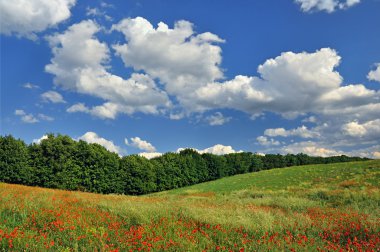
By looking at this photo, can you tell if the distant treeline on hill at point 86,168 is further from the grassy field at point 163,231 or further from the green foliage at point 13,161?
the grassy field at point 163,231

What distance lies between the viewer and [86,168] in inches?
1864

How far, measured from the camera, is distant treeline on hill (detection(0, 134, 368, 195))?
136 ft

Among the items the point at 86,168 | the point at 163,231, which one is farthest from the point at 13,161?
the point at 163,231

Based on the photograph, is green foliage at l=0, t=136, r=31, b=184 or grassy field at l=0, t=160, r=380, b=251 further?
green foliage at l=0, t=136, r=31, b=184

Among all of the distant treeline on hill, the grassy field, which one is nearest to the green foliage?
the distant treeline on hill

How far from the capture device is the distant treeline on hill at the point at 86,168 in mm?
41438

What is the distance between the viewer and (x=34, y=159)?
43406mm

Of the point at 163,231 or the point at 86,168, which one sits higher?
the point at 86,168

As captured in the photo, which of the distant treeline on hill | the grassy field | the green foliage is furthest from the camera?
the distant treeline on hill

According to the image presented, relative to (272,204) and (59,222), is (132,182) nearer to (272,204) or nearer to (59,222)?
(272,204)

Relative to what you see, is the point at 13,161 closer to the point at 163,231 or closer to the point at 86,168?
the point at 86,168

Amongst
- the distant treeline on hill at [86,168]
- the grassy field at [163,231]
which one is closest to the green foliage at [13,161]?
the distant treeline on hill at [86,168]

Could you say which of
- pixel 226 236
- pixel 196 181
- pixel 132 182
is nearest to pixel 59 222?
pixel 226 236

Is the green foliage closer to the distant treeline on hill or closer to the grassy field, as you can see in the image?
the distant treeline on hill
